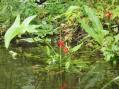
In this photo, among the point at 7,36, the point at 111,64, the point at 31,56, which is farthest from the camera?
the point at 31,56

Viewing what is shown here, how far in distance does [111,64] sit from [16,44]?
1548 millimetres

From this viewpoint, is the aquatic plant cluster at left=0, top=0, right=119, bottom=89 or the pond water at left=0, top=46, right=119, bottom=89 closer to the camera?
the pond water at left=0, top=46, right=119, bottom=89

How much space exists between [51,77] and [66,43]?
0.57m

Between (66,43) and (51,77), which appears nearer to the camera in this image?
(51,77)

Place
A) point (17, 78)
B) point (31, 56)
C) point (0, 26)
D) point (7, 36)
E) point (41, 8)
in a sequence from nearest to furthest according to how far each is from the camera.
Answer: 1. point (7, 36)
2. point (17, 78)
3. point (31, 56)
4. point (0, 26)
5. point (41, 8)

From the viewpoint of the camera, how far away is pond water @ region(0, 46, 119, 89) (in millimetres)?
3111

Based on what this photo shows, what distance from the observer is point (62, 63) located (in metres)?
3.79

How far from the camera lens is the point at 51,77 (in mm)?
3404

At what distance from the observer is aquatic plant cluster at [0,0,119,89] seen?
3254 millimetres

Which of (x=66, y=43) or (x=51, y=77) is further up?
(x=66, y=43)

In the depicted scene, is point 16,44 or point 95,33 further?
point 16,44

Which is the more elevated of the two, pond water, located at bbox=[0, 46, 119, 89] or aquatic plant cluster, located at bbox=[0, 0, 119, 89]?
aquatic plant cluster, located at bbox=[0, 0, 119, 89]

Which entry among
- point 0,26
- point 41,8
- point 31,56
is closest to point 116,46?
point 31,56

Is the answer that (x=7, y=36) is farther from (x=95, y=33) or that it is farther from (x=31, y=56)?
(x=31, y=56)
